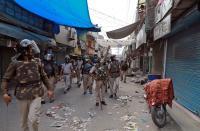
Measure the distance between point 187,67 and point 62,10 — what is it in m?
4.88

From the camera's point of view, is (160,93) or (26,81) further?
(160,93)

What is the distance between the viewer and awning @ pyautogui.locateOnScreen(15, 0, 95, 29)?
12.7 meters

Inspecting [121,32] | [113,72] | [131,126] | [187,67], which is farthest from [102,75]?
[121,32]

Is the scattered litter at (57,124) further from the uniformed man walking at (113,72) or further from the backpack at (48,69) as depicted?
the uniformed man walking at (113,72)

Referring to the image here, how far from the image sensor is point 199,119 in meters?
9.62

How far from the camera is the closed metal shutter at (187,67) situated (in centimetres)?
1031

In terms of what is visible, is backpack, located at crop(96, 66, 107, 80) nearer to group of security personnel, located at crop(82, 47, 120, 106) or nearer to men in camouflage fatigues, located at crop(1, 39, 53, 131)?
group of security personnel, located at crop(82, 47, 120, 106)

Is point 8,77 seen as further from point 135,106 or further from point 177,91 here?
point 177,91

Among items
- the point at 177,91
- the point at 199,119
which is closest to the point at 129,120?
the point at 199,119

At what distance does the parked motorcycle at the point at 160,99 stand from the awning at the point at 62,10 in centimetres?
530

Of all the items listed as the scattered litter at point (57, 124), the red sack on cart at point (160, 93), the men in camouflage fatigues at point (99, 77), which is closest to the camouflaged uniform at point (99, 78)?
the men in camouflage fatigues at point (99, 77)

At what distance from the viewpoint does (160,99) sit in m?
8.75

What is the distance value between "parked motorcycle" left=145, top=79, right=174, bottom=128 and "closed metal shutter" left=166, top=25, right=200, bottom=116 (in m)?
1.54

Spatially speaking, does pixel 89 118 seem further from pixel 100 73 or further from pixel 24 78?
pixel 24 78
